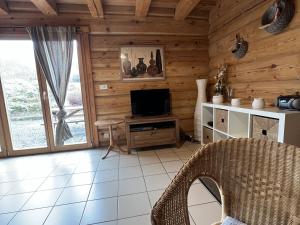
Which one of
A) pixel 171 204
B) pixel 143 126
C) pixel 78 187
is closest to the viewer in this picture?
pixel 171 204

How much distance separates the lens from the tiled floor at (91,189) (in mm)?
1699

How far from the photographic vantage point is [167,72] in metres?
3.64

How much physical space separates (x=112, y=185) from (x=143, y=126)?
134 centimetres

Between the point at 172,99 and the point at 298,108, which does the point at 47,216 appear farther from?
the point at 172,99

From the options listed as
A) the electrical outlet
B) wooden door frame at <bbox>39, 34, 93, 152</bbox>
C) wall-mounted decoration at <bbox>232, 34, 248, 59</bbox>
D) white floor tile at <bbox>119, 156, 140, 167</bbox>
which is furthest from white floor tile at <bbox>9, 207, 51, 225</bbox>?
wall-mounted decoration at <bbox>232, 34, 248, 59</bbox>

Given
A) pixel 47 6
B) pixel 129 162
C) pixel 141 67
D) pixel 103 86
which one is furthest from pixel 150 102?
Answer: pixel 47 6

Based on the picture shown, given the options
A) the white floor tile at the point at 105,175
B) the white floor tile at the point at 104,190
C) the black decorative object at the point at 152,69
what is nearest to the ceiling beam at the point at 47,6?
the black decorative object at the point at 152,69

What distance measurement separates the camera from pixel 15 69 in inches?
126

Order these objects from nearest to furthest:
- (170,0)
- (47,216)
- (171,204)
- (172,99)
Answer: (171,204) → (47,216) → (170,0) → (172,99)

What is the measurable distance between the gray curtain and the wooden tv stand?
1.28m

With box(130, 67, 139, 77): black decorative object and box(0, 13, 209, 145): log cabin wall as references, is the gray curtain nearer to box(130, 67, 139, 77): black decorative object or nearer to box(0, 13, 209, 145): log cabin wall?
box(0, 13, 209, 145): log cabin wall

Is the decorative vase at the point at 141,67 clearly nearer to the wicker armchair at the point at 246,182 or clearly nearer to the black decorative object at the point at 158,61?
the black decorative object at the point at 158,61

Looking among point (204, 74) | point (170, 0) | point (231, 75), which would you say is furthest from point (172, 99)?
point (170, 0)

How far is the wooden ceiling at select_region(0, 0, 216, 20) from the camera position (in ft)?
9.41
